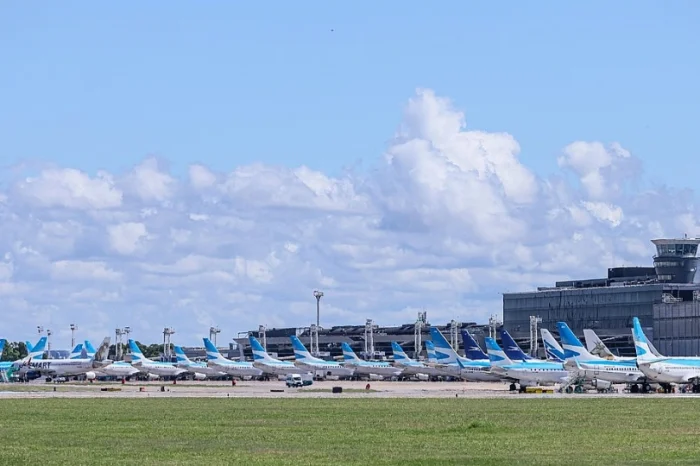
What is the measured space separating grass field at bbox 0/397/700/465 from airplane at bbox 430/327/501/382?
72233 mm

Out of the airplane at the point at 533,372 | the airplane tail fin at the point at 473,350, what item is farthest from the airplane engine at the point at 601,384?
the airplane tail fin at the point at 473,350

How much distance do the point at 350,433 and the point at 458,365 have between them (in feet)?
380

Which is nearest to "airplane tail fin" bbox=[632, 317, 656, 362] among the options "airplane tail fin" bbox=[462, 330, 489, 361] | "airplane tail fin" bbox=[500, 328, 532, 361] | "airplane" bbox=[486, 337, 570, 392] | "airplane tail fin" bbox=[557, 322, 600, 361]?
"airplane" bbox=[486, 337, 570, 392]

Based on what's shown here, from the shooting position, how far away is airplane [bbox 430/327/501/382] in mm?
165375

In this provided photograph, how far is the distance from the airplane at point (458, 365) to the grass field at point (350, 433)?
72.2m

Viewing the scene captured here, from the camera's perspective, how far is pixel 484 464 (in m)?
44.3

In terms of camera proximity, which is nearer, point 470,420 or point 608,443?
point 608,443

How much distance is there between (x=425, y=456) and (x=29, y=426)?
86.1 feet

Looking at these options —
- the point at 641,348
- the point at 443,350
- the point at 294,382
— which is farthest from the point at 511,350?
the point at 443,350

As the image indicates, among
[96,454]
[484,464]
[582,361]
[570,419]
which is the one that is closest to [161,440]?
[96,454]

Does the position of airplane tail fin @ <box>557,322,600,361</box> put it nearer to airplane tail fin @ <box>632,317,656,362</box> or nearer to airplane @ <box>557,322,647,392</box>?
airplane tail fin @ <box>632,317,656,362</box>

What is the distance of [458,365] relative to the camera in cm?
17425

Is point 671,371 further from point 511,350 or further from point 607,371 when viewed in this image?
point 511,350

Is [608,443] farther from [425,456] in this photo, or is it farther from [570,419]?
[570,419]
